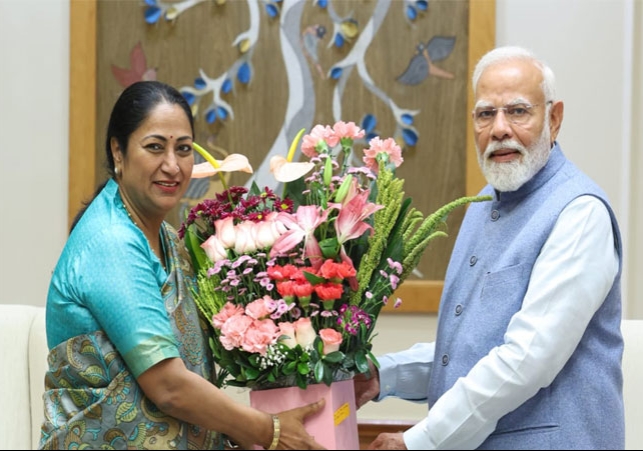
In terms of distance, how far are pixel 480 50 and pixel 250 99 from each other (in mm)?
946

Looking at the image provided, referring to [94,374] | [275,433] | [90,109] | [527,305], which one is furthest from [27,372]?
[527,305]

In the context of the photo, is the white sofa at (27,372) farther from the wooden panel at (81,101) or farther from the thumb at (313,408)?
the thumb at (313,408)

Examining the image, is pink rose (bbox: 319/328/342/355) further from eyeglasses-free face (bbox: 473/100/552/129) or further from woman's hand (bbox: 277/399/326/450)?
eyeglasses-free face (bbox: 473/100/552/129)

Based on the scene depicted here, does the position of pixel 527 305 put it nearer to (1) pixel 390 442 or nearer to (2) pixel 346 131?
(1) pixel 390 442

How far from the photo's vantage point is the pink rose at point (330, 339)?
1754mm

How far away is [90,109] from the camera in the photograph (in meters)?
3.57

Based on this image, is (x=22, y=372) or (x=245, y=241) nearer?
(x=245, y=241)

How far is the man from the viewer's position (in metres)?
1.86

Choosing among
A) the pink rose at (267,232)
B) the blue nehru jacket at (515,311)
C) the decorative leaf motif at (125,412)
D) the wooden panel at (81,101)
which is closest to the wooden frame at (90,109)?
the wooden panel at (81,101)

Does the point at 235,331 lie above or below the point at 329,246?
below

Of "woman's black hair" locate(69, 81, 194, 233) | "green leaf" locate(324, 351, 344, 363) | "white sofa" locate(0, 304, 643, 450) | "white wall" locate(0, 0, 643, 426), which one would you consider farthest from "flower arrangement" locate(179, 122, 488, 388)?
"white wall" locate(0, 0, 643, 426)

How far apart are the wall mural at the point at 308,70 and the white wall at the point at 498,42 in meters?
Answer: 0.23

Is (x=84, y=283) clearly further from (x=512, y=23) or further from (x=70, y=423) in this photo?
(x=512, y=23)

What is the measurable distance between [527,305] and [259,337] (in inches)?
23.2
